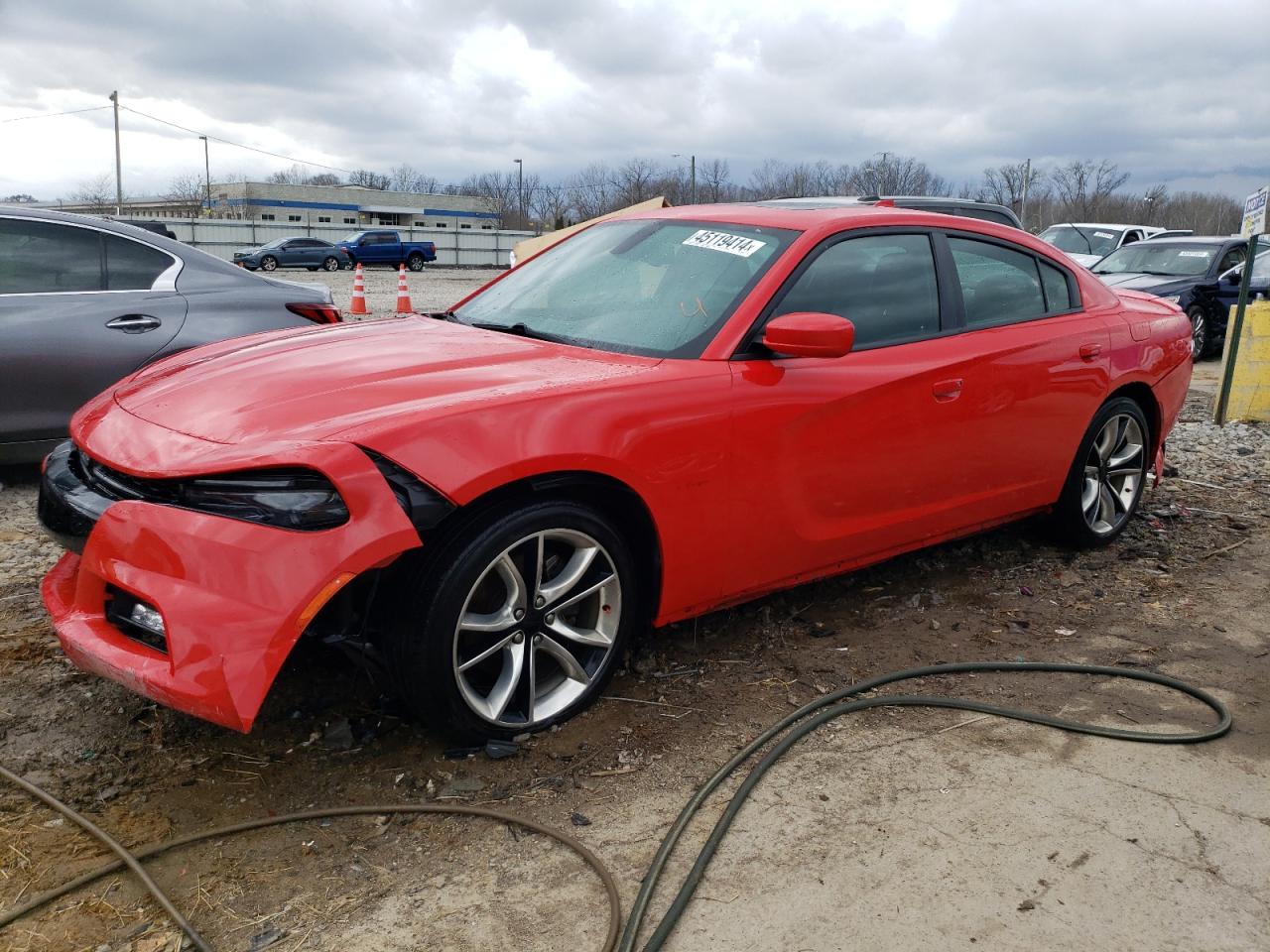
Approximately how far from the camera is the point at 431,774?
9.69 feet

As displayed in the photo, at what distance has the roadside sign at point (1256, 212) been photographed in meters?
9.08

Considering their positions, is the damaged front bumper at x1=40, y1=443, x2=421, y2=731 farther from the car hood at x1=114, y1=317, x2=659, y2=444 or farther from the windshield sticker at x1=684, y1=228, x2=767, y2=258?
the windshield sticker at x1=684, y1=228, x2=767, y2=258

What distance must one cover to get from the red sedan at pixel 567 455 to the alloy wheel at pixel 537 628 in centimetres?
1

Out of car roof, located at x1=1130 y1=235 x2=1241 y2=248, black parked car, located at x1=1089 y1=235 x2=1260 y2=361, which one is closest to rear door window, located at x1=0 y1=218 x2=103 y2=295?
black parked car, located at x1=1089 y1=235 x2=1260 y2=361

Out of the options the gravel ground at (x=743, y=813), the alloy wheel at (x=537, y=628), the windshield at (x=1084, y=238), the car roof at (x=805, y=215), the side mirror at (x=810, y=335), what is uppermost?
the windshield at (x=1084, y=238)

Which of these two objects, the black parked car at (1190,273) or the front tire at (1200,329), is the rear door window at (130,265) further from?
the front tire at (1200,329)

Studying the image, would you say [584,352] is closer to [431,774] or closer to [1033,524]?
[431,774]

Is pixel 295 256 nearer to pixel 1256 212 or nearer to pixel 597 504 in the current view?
pixel 1256 212

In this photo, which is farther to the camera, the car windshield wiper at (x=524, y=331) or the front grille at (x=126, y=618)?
the car windshield wiper at (x=524, y=331)

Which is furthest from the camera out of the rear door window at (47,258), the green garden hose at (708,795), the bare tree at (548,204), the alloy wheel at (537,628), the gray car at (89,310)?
the bare tree at (548,204)

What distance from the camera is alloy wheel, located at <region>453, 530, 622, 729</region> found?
2.95 m

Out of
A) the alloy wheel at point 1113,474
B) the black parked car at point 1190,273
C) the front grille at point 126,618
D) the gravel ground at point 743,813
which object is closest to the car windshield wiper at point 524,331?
the gravel ground at point 743,813

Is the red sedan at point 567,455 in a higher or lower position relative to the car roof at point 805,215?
lower

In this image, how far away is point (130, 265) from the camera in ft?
18.2
